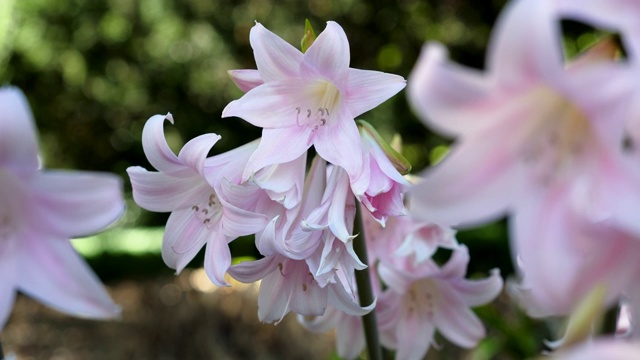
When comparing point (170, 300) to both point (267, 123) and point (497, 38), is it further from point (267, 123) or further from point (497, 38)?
point (497, 38)

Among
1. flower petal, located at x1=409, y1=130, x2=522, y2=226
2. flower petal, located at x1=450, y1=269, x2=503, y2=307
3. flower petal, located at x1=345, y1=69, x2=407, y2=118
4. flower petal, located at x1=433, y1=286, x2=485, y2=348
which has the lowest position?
flower petal, located at x1=433, y1=286, x2=485, y2=348

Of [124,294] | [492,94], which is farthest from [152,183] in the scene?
[124,294]

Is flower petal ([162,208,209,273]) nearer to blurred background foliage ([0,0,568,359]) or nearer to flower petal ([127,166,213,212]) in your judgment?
flower petal ([127,166,213,212])

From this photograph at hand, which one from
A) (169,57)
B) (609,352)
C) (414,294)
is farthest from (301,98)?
(169,57)

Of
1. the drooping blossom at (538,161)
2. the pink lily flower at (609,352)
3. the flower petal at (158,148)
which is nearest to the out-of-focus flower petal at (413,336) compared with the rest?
the flower petal at (158,148)

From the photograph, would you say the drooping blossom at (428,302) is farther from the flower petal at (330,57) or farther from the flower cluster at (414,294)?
the flower petal at (330,57)

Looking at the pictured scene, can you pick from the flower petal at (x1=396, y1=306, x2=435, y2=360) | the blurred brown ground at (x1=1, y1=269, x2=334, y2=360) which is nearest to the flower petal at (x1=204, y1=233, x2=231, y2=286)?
the flower petal at (x1=396, y1=306, x2=435, y2=360)
